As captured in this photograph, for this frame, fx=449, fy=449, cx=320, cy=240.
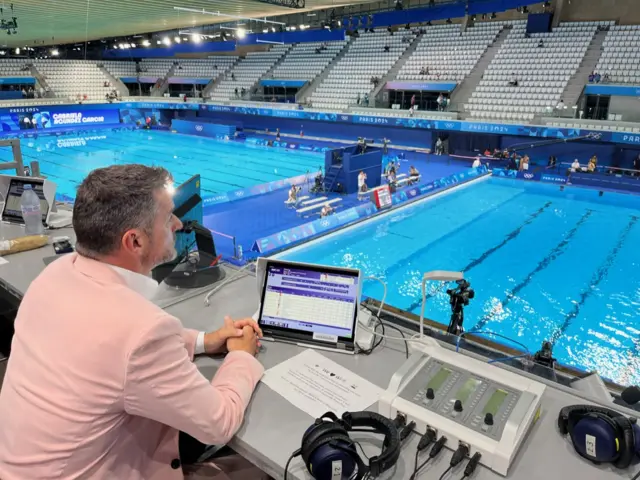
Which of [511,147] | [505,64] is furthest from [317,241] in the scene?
[505,64]

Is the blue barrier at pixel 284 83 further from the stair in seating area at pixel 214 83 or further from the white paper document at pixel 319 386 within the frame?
the white paper document at pixel 319 386

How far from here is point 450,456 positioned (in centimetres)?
143

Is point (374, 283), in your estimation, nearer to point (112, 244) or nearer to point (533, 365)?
point (533, 365)

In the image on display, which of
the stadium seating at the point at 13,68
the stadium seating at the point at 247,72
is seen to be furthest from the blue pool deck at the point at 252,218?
the stadium seating at the point at 13,68

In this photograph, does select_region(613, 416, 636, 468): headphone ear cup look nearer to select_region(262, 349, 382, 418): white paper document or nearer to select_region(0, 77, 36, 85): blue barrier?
select_region(262, 349, 382, 418): white paper document

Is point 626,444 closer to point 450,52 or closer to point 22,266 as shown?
point 22,266

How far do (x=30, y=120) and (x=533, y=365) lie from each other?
26522 millimetres

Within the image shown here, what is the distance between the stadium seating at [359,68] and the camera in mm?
21281

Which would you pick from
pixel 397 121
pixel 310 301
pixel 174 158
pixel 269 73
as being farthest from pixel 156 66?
pixel 310 301

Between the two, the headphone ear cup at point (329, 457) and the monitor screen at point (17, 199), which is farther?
the monitor screen at point (17, 199)

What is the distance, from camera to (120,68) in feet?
102

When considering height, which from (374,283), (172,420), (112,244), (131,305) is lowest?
(374,283)

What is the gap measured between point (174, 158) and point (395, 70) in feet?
36.5

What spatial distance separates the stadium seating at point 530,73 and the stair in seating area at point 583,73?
0.16 m
